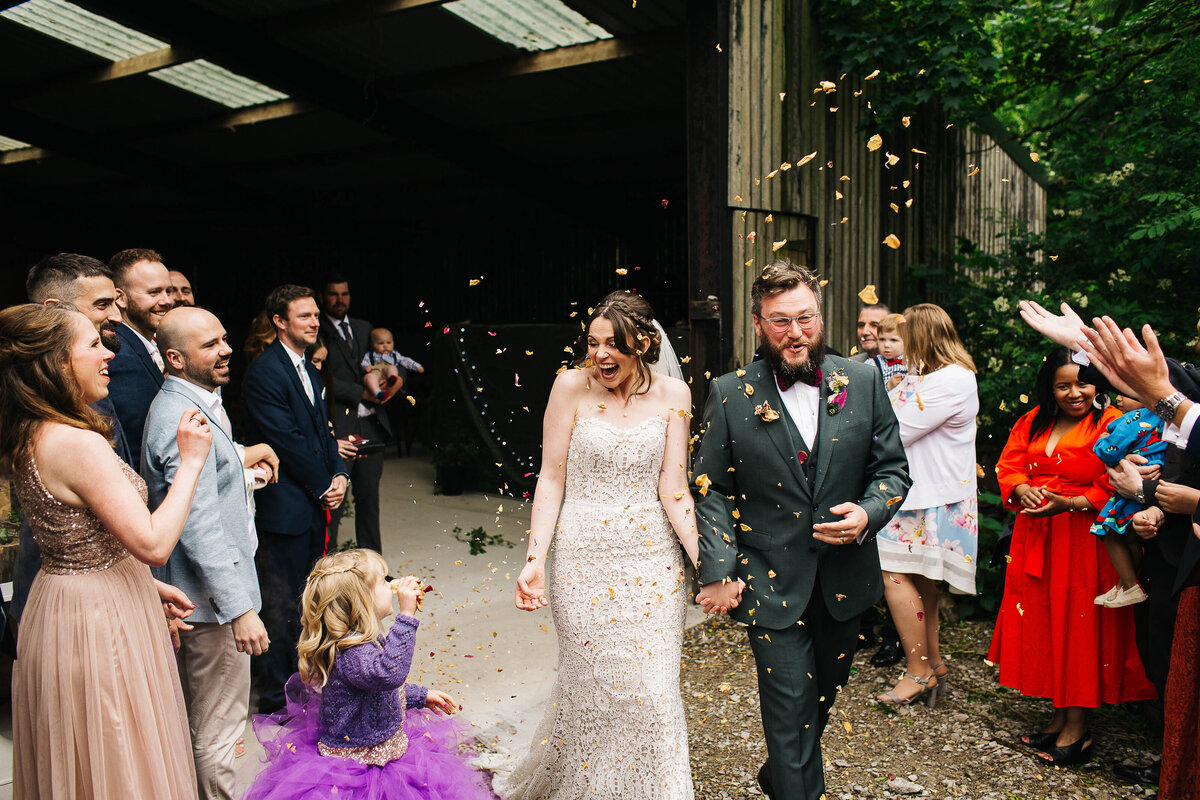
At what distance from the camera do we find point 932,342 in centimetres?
437

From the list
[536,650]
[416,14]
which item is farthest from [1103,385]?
[416,14]

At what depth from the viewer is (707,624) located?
5309 millimetres

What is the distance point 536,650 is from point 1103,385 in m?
3.25

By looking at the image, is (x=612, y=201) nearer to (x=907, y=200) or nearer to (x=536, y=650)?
(x=907, y=200)

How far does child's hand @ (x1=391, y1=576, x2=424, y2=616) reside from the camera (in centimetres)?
257

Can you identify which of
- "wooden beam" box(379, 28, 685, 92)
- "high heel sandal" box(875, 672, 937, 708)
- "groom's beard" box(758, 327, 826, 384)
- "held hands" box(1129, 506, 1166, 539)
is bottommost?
"high heel sandal" box(875, 672, 937, 708)

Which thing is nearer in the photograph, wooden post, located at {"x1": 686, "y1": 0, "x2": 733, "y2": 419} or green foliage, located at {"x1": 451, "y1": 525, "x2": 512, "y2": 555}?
wooden post, located at {"x1": 686, "y1": 0, "x2": 733, "y2": 419}

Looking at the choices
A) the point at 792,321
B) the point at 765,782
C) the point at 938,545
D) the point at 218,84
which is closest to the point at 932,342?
the point at 938,545

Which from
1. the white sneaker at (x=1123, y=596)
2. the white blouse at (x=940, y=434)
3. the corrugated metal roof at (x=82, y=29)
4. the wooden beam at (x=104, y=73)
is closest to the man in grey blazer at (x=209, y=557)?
the white blouse at (x=940, y=434)

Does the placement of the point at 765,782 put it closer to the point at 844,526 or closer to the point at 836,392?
the point at 844,526

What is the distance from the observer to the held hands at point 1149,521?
10.7 feet

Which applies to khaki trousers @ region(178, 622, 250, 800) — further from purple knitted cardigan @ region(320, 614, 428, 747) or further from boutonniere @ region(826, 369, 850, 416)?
boutonniere @ region(826, 369, 850, 416)

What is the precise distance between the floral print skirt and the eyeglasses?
1857mm

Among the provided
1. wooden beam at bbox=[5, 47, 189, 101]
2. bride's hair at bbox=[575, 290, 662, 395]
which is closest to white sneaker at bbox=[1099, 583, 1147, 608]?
bride's hair at bbox=[575, 290, 662, 395]
